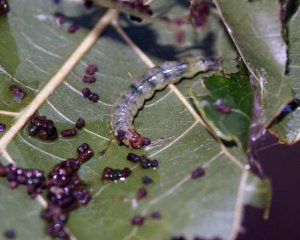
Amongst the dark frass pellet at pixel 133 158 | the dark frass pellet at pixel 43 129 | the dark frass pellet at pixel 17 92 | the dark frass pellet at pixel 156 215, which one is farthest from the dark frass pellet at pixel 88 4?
the dark frass pellet at pixel 156 215

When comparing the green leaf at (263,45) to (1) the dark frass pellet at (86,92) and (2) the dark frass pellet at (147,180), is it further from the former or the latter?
(1) the dark frass pellet at (86,92)

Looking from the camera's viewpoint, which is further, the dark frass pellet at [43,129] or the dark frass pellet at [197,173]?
the dark frass pellet at [43,129]

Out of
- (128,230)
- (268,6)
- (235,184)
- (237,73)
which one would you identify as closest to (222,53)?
(237,73)

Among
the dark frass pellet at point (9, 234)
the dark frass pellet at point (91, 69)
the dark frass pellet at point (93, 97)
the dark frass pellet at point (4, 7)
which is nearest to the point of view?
the dark frass pellet at point (9, 234)

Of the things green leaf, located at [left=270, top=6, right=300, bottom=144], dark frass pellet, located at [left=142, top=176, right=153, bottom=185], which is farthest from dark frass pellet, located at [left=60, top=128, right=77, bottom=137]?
green leaf, located at [left=270, top=6, right=300, bottom=144]

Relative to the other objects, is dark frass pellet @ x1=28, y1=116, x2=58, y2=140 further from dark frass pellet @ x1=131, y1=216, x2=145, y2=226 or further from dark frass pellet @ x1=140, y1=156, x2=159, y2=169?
dark frass pellet @ x1=131, y1=216, x2=145, y2=226
